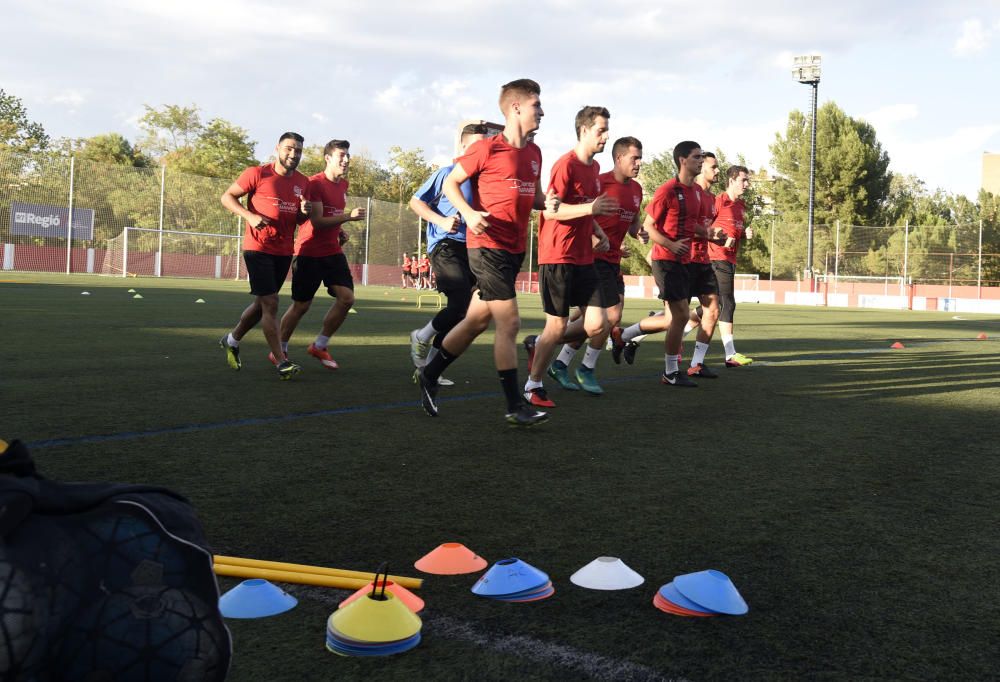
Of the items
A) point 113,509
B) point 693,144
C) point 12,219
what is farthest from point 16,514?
point 12,219

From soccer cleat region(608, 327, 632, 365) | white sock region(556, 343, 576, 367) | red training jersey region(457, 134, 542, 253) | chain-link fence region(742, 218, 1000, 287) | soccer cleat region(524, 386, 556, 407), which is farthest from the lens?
chain-link fence region(742, 218, 1000, 287)

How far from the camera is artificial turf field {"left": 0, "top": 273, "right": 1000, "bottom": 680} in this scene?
2.15 meters

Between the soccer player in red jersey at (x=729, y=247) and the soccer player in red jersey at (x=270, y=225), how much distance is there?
14.5 feet

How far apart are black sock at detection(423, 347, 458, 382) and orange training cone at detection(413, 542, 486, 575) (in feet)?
10.2

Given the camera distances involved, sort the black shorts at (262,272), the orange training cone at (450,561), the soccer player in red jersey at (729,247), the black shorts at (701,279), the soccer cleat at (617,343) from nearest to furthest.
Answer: the orange training cone at (450,561) → the black shorts at (262,272) → the black shorts at (701,279) → the soccer cleat at (617,343) → the soccer player in red jersey at (729,247)

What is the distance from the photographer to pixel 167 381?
7043 mm

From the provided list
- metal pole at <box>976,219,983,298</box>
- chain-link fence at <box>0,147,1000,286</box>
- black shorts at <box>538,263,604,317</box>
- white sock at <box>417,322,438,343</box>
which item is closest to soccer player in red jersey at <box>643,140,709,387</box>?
black shorts at <box>538,263,604,317</box>

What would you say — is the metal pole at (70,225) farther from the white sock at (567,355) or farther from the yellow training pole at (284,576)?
the yellow training pole at (284,576)

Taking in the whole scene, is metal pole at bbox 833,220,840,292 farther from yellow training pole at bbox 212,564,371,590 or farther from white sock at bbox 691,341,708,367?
yellow training pole at bbox 212,564,371,590

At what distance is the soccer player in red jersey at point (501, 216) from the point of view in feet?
18.4

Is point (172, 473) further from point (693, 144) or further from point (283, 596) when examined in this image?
point (693, 144)

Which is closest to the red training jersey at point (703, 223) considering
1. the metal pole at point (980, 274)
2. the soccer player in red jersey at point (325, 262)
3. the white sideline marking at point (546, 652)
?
the soccer player in red jersey at point (325, 262)

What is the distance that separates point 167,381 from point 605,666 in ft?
18.8

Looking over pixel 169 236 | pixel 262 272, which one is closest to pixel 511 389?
pixel 262 272
